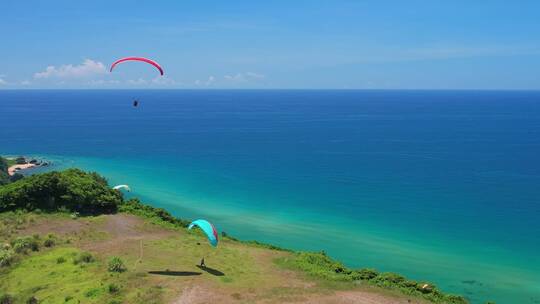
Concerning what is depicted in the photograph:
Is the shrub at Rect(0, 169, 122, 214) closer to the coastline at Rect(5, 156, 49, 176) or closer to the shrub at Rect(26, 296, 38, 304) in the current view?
the shrub at Rect(26, 296, 38, 304)

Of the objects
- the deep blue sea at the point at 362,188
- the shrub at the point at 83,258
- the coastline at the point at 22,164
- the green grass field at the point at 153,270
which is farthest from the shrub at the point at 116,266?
the coastline at the point at 22,164

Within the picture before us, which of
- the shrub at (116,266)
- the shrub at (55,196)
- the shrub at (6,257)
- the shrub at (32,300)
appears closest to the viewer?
the shrub at (32,300)

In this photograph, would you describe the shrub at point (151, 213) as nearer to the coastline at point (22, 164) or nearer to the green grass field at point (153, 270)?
the green grass field at point (153, 270)

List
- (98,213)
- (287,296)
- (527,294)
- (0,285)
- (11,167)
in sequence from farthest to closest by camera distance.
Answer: (11,167)
(98,213)
(527,294)
(0,285)
(287,296)

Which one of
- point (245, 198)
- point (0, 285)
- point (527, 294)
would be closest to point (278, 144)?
point (245, 198)

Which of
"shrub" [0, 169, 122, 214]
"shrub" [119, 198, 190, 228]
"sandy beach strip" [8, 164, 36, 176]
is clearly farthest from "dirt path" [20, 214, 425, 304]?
"sandy beach strip" [8, 164, 36, 176]

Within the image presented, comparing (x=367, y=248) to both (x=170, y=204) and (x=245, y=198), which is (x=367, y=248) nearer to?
(x=245, y=198)

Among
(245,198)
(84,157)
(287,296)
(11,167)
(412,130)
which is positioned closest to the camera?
(287,296)
